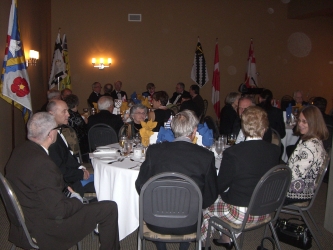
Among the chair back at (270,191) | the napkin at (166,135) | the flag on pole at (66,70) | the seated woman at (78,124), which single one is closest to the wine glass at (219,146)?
the napkin at (166,135)

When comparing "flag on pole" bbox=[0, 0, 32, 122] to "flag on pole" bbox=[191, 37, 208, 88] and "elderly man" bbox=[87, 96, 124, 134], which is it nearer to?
"elderly man" bbox=[87, 96, 124, 134]

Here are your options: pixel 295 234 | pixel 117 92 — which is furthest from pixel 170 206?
pixel 117 92

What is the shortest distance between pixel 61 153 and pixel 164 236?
4.22ft

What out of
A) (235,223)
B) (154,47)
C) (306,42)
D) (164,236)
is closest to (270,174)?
(235,223)

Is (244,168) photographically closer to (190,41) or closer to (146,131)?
(146,131)

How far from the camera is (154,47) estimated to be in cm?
1038

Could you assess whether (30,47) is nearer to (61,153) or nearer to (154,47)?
(154,47)

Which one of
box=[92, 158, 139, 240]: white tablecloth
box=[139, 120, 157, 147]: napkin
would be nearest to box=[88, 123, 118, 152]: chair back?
box=[139, 120, 157, 147]: napkin

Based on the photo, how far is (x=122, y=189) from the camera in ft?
9.80

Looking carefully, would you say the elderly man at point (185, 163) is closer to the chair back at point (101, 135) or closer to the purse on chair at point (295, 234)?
the purse on chair at point (295, 234)

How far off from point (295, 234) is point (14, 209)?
2.53 m

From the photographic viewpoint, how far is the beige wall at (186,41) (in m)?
10.1

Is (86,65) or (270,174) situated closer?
(270,174)

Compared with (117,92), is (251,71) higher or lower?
higher
